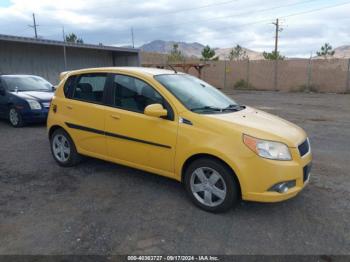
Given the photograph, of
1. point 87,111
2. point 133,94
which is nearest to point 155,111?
point 133,94

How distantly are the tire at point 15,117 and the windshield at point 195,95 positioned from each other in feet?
19.7

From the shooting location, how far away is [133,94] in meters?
4.61

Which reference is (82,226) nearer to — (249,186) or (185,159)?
(185,159)

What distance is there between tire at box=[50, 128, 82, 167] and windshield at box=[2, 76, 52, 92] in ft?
16.4

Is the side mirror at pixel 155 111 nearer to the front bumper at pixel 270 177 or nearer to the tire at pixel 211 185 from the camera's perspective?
the tire at pixel 211 185

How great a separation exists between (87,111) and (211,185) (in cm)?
222

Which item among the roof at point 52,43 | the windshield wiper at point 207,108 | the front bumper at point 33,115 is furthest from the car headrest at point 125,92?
the roof at point 52,43

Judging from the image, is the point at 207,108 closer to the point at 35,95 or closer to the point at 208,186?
the point at 208,186

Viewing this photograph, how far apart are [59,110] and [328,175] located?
4.33 metres

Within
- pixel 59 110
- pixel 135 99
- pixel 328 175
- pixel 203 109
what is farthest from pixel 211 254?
pixel 59 110

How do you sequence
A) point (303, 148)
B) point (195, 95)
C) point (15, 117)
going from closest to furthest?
1. point (303, 148)
2. point (195, 95)
3. point (15, 117)

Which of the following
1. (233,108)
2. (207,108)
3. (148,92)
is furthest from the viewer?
(233,108)

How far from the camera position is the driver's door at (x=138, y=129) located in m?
4.18

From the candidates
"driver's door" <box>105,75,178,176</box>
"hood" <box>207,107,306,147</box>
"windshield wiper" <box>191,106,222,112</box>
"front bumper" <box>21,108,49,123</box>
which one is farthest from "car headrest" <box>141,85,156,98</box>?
"front bumper" <box>21,108,49,123</box>
